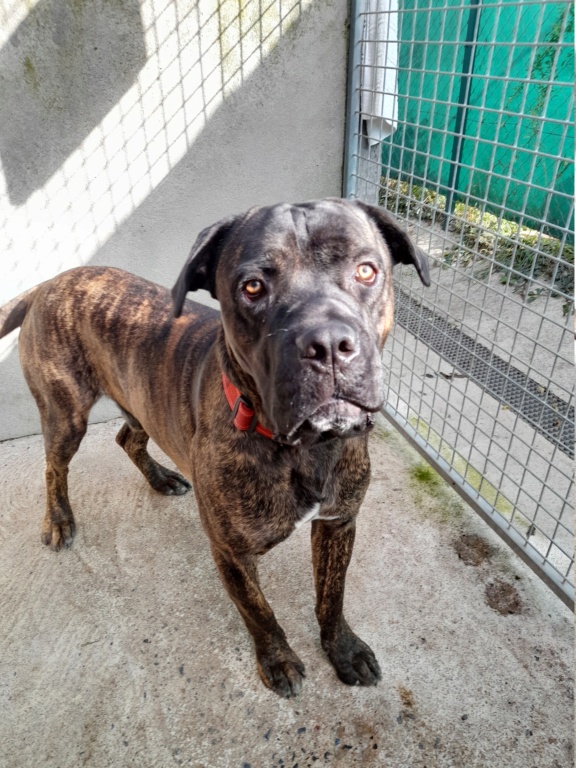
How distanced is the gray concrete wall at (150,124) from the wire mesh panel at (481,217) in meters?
0.34

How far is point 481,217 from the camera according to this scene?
2.38 metres

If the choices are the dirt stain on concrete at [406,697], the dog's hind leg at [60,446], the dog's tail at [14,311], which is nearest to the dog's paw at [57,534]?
the dog's hind leg at [60,446]

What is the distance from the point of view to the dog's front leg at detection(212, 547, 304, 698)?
1953 mm

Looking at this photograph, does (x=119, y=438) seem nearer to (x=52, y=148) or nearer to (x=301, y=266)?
(x=52, y=148)

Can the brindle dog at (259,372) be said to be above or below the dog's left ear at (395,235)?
below

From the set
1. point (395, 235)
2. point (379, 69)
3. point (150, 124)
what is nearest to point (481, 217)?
point (395, 235)

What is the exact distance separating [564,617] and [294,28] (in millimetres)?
3350

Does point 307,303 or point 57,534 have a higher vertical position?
point 307,303

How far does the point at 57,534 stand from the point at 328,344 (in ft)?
7.04

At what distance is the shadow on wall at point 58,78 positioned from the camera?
2.76 meters

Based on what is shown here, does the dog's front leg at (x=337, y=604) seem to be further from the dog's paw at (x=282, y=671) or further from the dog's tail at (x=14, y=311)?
the dog's tail at (x=14, y=311)

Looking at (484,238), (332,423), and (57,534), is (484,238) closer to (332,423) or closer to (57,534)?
(332,423)

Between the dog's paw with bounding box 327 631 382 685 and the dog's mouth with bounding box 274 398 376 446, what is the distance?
44.8 inches

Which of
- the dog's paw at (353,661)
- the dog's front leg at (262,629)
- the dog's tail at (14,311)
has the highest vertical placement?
the dog's tail at (14,311)
